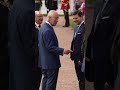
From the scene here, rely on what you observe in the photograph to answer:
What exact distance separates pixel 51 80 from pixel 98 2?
10.3 ft

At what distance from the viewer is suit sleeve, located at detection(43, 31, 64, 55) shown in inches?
325

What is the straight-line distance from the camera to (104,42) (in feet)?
17.6

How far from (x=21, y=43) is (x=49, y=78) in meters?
2.28

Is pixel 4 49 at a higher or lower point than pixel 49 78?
higher

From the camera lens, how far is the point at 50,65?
27.4ft

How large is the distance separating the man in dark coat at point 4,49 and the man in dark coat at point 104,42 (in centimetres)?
148

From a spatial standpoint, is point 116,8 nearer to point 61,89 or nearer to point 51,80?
point 51,80

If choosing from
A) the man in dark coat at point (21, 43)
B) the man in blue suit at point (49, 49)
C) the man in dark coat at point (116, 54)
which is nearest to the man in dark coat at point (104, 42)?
the man in dark coat at point (116, 54)

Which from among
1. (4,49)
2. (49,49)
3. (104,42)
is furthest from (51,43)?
(104,42)

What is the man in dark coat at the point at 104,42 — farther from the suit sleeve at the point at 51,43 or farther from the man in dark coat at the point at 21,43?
the suit sleeve at the point at 51,43

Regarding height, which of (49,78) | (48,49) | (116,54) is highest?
(116,54)

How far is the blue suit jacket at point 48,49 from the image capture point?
326 inches

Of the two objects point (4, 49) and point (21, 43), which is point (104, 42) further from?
point (4, 49)

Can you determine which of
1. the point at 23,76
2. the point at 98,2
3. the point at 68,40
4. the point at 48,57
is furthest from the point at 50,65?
the point at 68,40
